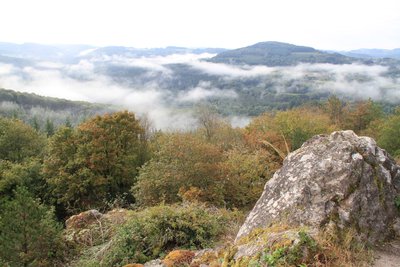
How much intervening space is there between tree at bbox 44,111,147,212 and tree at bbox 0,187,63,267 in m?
17.5

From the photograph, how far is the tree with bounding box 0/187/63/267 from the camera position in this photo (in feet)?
49.4

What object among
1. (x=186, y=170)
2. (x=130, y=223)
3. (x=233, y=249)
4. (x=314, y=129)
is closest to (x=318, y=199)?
(x=233, y=249)

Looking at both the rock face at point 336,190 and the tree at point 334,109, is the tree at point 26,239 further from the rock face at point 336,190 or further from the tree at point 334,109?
the tree at point 334,109

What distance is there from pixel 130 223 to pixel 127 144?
26629 mm

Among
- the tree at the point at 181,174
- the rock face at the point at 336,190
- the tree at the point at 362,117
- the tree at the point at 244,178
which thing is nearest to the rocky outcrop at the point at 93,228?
the rock face at the point at 336,190

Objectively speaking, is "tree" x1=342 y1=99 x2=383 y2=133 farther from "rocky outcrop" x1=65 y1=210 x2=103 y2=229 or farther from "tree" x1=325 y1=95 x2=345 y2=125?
"rocky outcrop" x1=65 y1=210 x2=103 y2=229

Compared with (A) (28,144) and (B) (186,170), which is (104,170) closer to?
(B) (186,170)

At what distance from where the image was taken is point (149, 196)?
82.0 feet

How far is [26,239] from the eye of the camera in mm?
15344

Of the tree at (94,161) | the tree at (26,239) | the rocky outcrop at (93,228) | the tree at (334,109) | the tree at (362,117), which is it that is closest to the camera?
the rocky outcrop at (93,228)

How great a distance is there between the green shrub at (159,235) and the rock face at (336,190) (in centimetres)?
317

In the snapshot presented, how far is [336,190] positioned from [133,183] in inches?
1122

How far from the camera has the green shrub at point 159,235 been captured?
11391mm

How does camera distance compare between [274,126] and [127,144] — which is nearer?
[127,144]
